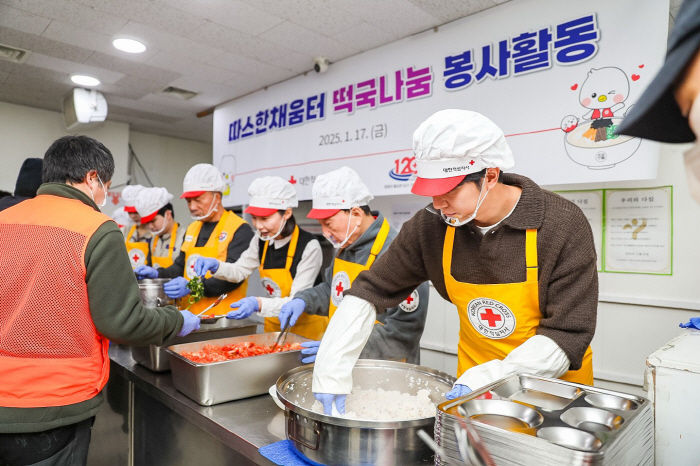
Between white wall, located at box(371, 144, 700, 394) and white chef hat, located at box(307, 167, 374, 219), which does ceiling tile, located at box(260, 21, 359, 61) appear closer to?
white chef hat, located at box(307, 167, 374, 219)

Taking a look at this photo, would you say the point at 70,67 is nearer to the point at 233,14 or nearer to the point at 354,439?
the point at 233,14

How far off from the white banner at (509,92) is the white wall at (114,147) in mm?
3187

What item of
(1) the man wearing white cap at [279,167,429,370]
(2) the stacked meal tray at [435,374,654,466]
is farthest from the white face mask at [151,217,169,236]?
(2) the stacked meal tray at [435,374,654,466]

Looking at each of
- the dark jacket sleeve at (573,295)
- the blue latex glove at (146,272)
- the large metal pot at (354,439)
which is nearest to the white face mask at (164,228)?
the blue latex glove at (146,272)

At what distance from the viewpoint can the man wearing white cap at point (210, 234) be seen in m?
3.24

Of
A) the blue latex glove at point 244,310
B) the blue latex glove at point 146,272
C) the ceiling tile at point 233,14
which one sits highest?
the ceiling tile at point 233,14

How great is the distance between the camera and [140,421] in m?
2.20

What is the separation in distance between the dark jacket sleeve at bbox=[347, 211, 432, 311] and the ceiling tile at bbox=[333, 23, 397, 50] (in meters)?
2.20

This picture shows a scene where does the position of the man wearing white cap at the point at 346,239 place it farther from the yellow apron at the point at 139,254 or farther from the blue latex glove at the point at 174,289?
the yellow apron at the point at 139,254

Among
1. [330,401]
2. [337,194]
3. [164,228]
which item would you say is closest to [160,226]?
[164,228]

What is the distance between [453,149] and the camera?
1334mm

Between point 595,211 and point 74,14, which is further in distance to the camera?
point 74,14

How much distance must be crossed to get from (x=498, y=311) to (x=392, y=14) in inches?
94.0

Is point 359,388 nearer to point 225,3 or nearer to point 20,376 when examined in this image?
point 20,376
